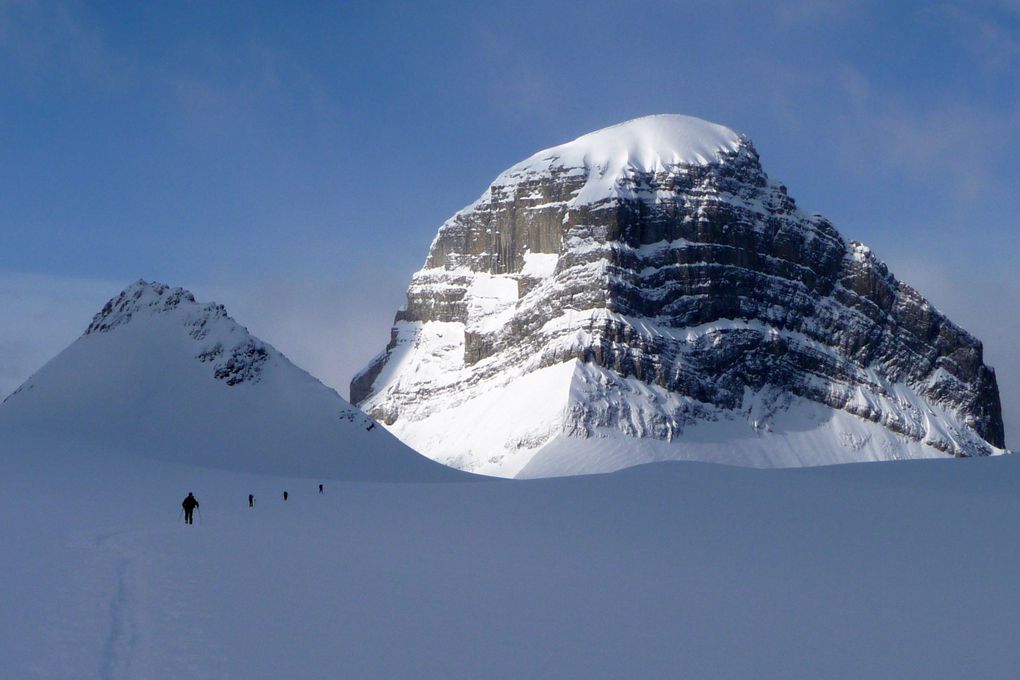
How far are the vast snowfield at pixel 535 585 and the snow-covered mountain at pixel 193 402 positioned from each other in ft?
123

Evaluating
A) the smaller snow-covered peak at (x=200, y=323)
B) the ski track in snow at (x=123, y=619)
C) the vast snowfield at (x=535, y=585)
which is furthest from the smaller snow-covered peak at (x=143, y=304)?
the ski track in snow at (x=123, y=619)

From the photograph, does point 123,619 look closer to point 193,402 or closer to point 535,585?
point 535,585

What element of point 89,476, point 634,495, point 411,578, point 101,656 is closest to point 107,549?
point 411,578

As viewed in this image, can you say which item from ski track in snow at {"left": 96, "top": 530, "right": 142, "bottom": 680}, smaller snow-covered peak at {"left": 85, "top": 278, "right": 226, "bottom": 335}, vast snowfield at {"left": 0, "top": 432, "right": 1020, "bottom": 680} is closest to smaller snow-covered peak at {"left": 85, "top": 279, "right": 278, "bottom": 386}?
smaller snow-covered peak at {"left": 85, "top": 278, "right": 226, "bottom": 335}

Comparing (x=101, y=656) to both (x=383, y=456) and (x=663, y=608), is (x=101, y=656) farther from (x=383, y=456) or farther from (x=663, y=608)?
(x=383, y=456)

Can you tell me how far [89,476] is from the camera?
5947cm

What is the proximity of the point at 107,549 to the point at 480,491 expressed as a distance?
28.0m

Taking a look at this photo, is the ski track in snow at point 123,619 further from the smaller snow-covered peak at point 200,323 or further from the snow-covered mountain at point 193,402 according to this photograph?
the smaller snow-covered peak at point 200,323

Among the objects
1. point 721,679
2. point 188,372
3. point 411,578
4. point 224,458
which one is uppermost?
point 188,372

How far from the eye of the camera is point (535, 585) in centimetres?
2455

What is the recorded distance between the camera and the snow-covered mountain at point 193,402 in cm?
8288

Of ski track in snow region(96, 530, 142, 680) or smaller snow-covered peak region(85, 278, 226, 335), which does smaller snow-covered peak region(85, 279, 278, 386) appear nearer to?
smaller snow-covered peak region(85, 278, 226, 335)

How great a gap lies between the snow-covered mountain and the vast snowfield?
37409 mm

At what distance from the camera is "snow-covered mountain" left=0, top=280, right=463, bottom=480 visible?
272ft
